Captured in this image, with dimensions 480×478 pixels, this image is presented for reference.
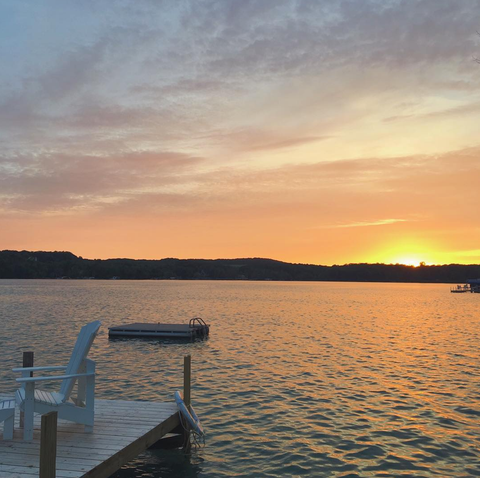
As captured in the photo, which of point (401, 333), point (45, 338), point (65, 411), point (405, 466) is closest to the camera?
point (65, 411)

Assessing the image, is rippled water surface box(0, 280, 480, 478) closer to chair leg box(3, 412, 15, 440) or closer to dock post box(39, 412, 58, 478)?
chair leg box(3, 412, 15, 440)

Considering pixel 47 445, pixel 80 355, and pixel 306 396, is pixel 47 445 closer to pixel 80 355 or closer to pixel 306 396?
pixel 80 355

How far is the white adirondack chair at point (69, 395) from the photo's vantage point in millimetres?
8266

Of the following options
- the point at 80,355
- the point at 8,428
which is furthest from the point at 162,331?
the point at 8,428

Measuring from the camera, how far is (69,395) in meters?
8.88

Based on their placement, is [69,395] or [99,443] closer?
[99,443]

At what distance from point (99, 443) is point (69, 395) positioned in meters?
1.05

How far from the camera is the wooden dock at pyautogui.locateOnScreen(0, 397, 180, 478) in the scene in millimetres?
7324

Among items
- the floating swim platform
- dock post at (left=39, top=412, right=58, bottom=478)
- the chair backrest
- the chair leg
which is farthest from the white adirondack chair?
the floating swim platform

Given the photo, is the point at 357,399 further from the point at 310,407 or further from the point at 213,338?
the point at 213,338

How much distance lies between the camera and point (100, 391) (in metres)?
17.3

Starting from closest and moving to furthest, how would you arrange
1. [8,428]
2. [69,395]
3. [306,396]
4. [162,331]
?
[8,428]
[69,395]
[306,396]
[162,331]

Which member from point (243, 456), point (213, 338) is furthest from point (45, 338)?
point (243, 456)

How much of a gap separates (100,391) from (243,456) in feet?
26.0
